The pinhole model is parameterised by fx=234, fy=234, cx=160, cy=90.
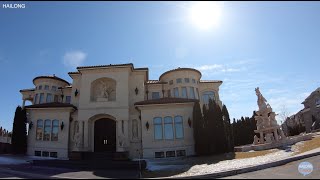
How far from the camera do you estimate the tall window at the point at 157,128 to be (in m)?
23.2

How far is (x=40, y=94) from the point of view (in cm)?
3152

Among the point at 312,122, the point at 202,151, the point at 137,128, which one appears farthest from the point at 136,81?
the point at 312,122

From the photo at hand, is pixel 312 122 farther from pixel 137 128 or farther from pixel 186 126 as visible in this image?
pixel 137 128

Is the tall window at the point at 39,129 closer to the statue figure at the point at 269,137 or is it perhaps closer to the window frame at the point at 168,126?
the window frame at the point at 168,126

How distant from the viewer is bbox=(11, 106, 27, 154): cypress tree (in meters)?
24.7

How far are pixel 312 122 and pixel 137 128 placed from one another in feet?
133

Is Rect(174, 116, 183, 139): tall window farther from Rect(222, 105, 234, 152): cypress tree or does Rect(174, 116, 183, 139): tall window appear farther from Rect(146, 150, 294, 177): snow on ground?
Rect(146, 150, 294, 177): snow on ground

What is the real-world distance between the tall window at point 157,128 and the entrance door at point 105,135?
4.66 m

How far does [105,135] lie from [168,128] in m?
6.80

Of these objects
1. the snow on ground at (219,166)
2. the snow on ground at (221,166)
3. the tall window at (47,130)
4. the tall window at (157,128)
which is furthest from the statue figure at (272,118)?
the tall window at (47,130)

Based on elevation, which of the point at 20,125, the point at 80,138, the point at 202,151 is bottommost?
the point at 202,151

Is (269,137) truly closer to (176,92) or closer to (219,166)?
(219,166)

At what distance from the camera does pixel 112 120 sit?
82.5ft

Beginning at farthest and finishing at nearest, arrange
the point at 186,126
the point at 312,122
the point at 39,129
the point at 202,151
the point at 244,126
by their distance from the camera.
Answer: the point at 312,122
the point at 244,126
the point at 39,129
the point at 186,126
the point at 202,151
